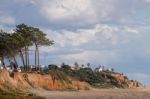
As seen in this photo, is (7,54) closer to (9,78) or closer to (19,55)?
(19,55)

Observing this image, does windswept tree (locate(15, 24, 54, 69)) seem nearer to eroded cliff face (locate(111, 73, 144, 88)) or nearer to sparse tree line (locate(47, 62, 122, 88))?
sparse tree line (locate(47, 62, 122, 88))

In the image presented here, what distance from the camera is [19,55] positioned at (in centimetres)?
8925

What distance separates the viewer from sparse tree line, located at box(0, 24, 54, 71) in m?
84.9

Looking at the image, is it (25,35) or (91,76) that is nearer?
(25,35)

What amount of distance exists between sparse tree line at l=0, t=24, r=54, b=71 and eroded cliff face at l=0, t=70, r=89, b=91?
589 cm

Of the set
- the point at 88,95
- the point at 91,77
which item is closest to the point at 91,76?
the point at 91,77

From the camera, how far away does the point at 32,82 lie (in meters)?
77.8

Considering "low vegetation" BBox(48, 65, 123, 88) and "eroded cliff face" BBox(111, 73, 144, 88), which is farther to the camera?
"eroded cliff face" BBox(111, 73, 144, 88)

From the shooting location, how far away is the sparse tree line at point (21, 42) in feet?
279

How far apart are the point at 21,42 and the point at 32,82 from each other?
8.66 metres

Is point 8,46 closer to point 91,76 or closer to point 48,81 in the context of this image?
point 48,81

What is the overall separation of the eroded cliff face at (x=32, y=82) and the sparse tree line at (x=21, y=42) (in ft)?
19.3

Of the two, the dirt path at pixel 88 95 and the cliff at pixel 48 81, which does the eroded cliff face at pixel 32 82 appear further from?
the dirt path at pixel 88 95

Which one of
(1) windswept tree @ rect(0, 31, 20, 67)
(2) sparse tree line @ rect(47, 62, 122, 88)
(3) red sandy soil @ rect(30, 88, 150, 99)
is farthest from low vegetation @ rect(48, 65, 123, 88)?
(3) red sandy soil @ rect(30, 88, 150, 99)
